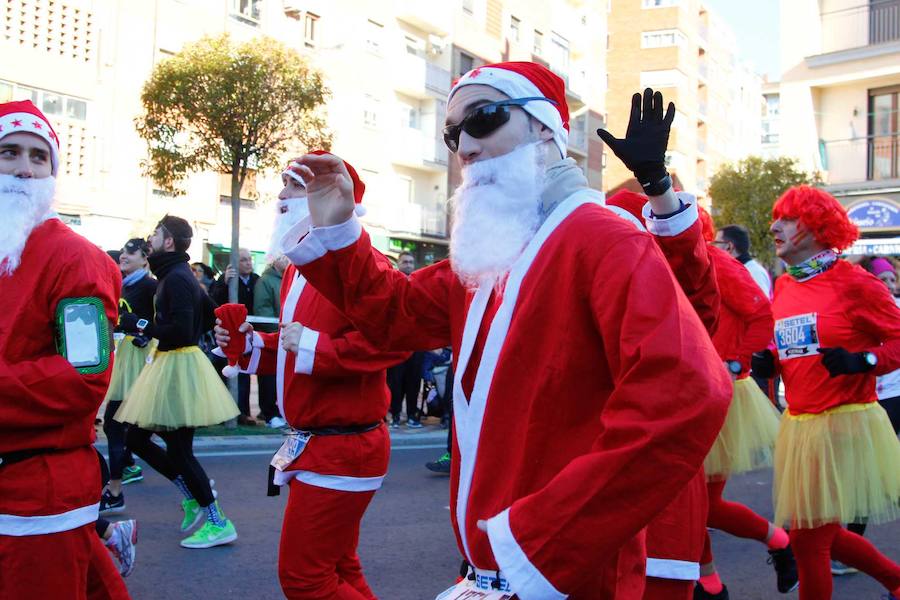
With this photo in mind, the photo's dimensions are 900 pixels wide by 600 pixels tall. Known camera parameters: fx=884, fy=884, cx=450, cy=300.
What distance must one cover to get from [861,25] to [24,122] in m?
24.7

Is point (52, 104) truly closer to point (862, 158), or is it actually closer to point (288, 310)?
point (288, 310)

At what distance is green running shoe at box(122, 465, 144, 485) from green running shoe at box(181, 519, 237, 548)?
209 centimetres

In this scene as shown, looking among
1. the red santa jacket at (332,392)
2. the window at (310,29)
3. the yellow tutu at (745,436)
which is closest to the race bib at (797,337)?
the yellow tutu at (745,436)

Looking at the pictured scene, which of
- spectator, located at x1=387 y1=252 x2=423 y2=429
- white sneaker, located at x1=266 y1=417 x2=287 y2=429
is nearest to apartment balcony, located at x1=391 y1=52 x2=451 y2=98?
spectator, located at x1=387 y1=252 x2=423 y2=429

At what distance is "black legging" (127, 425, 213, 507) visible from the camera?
229 inches

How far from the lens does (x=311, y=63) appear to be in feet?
73.9

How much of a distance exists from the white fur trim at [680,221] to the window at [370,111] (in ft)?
88.4

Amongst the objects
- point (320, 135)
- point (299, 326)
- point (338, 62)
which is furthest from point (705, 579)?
point (338, 62)

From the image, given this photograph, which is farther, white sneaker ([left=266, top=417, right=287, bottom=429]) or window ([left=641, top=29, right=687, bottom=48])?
window ([left=641, top=29, right=687, bottom=48])

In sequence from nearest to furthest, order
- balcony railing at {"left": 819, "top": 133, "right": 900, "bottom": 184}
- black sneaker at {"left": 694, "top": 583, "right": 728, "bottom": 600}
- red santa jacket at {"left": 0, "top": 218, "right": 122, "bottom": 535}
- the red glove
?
red santa jacket at {"left": 0, "top": 218, "right": 122, "bottom": 535} → the red glove → black sneaker at {"left": 694, "top": 583, "right": 728, "bottom": 600} → balcony railing at {"left": 819, "top": 133, "right": 900, "bottom": 184}

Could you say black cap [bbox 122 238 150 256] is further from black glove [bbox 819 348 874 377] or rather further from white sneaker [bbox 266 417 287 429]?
black glove [bbox 819 348 874 377]

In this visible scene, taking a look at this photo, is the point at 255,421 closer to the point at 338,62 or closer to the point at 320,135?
the point at 320,135

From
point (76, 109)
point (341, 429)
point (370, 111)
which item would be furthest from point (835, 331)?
point (370, 111)

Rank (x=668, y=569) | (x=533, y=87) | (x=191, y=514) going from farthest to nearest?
(x=191, y=514) → (x=668, y=569) → (x=533, y=87)
